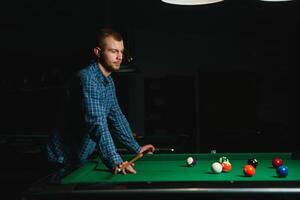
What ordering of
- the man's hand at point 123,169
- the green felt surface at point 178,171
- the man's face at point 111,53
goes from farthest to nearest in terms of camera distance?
the man's face at point 111,53 < the man's hand at point 123,169 < the green felt surface at point 178,171

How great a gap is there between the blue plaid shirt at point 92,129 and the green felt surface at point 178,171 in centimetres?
12

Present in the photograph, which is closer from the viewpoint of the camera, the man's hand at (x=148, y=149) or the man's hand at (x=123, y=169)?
the man's hand at (x=123, y=169)

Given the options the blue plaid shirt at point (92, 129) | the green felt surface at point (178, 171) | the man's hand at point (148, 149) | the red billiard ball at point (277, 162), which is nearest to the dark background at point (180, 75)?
the blue plaid shirt at point (92, 129)

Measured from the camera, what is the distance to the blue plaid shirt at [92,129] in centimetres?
250

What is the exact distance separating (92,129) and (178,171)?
580mm

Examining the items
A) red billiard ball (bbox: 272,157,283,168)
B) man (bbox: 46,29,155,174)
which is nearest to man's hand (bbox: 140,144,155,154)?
man (bbox: 46,29,155,174)

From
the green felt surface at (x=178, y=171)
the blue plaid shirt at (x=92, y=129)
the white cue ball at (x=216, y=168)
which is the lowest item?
the green felt surface at (x=178, y=171)

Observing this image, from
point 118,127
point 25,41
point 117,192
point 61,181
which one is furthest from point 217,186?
point 25,41

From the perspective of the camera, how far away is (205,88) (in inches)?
338

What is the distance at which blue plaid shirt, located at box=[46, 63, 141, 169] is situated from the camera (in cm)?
250

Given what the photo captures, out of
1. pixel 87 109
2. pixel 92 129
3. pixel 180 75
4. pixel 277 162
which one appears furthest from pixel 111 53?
pixel 180 75

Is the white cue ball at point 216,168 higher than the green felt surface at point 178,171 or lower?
higher

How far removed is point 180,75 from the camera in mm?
8305

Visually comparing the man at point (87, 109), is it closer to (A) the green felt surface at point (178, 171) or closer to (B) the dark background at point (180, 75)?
(A) the green felt surface at point (178, 171)
